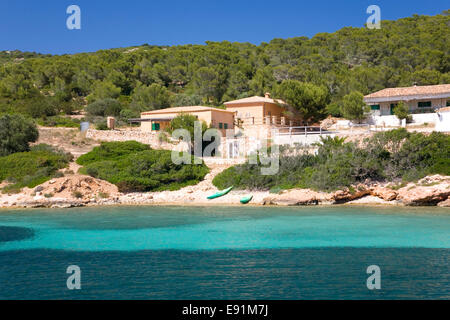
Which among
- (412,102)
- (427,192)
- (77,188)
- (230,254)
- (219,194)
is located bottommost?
(230,254)

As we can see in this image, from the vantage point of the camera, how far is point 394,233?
51.7 ft

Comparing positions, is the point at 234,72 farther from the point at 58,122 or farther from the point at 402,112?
the point at 402,112

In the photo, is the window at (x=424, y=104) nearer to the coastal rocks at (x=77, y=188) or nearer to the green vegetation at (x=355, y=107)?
the green vegetation at (x=355, y=107)

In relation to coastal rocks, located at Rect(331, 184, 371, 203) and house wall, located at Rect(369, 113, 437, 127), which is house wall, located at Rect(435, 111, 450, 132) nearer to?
house wall, located at Rect(369, 113, 437, 127)

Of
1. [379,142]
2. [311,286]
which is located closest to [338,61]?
[379,142]

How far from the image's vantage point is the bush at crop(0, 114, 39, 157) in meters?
31.5

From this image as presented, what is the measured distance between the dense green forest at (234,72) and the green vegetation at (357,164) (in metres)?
10.3

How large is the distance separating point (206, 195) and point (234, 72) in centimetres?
2934

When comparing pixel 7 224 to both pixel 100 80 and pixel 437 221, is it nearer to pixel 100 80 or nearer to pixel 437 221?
pixel 437 221

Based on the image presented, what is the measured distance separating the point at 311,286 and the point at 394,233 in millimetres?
7636

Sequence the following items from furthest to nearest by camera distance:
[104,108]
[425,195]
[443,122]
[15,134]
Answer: [104,108] < [15,134] < [443,122] < [425,195]

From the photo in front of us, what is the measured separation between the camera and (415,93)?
35562 mm

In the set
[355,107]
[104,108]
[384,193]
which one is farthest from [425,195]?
[104,108]

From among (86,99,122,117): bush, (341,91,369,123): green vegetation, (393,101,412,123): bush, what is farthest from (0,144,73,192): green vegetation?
(393,101,412,123): bush
